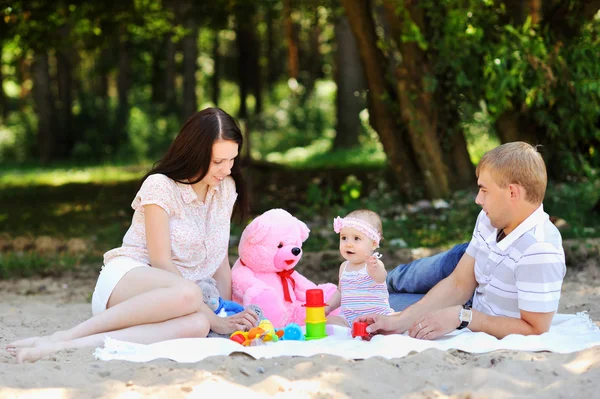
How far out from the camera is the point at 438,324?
4.25m

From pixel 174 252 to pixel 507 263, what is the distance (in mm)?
1812

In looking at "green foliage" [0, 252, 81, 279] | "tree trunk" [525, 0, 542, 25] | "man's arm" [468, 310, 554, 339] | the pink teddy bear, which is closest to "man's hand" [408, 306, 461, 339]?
"man's arm" [468, 310, 554, 339]

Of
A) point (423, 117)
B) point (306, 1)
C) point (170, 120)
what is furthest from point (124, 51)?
point (423, 117)

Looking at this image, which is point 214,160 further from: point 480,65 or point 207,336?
point 480,65

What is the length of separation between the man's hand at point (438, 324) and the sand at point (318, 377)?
0.24 meters

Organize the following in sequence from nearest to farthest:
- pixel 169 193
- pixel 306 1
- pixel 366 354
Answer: pixel 366 354, pixel 169 193, pixel 306 1

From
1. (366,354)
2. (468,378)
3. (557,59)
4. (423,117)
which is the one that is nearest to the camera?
(468,378)

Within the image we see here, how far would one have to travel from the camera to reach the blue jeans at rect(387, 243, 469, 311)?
490cm

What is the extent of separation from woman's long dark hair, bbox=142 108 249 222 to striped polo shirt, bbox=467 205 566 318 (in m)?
1.48

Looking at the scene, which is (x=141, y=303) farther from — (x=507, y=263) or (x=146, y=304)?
(x=507, y=263)

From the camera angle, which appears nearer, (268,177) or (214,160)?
(214,160)

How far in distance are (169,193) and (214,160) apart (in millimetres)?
309

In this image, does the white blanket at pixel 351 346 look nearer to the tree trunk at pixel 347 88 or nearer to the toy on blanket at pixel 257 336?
the toy on blanket at pixel 257 336

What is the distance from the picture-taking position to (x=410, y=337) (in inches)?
167
